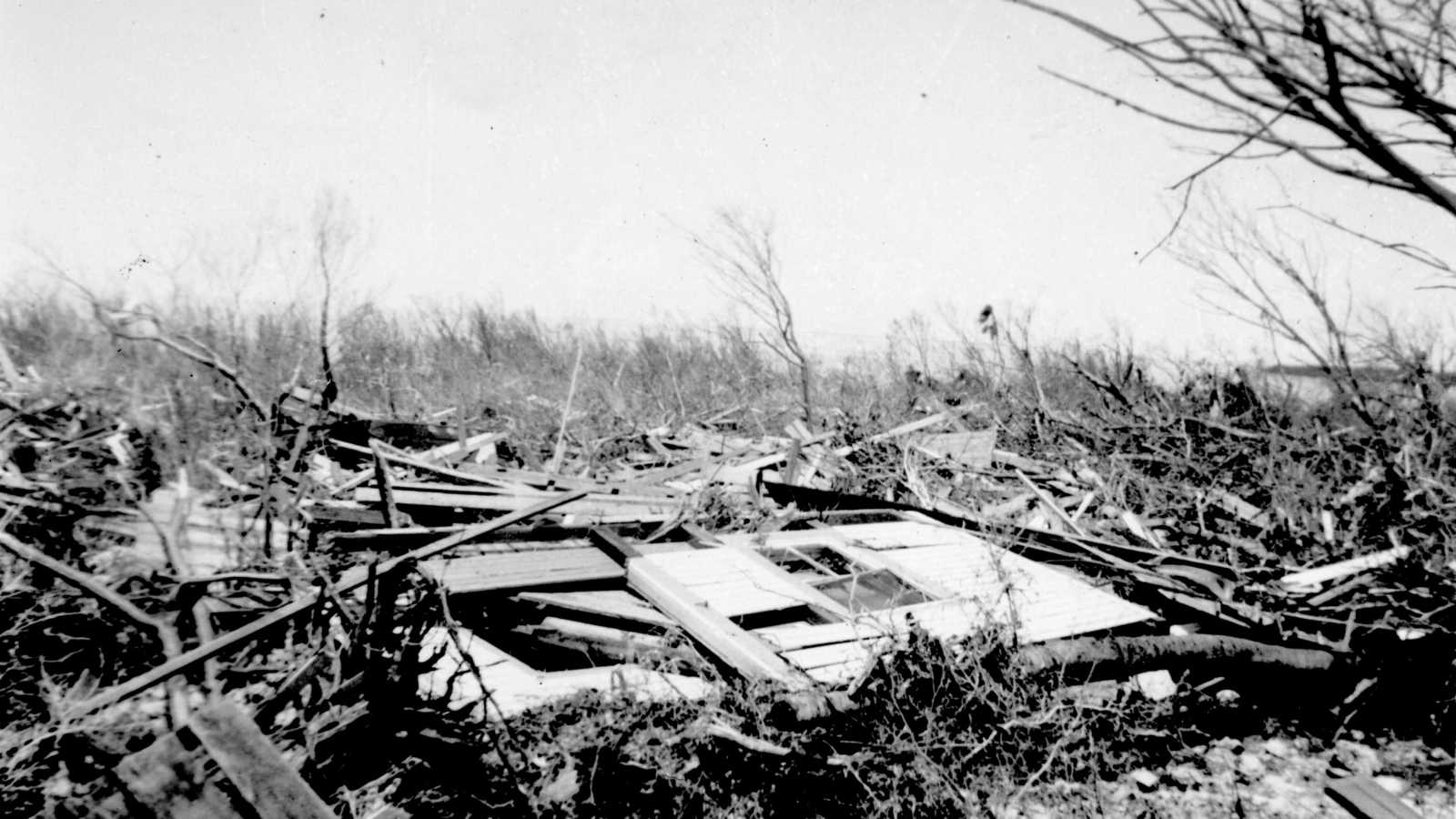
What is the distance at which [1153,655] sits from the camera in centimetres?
449

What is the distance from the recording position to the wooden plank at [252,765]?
230 cm

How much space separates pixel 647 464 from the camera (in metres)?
10.7

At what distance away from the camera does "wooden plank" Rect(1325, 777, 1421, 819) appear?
3709 mm

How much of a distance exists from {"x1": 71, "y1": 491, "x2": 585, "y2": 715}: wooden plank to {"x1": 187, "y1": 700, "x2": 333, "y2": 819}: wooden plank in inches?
8.2

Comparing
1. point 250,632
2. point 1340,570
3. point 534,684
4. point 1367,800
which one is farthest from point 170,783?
point 1340,570

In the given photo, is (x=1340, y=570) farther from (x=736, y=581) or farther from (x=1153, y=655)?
(x=736, y=581)

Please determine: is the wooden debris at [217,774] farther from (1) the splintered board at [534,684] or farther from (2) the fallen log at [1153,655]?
(2) the fallen log at [1153,655]

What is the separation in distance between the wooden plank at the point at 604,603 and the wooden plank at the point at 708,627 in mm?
76

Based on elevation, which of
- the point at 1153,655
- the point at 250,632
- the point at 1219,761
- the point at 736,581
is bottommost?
the point at 1219,761

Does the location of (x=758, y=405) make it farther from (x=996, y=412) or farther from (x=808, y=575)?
(x=808, y=575)

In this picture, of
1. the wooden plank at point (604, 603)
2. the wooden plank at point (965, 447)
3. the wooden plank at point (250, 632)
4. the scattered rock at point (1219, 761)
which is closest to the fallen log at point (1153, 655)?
the scattered rock at point (1219, 761)

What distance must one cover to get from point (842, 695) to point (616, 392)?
11.8m

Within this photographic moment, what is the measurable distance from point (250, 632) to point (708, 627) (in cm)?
258

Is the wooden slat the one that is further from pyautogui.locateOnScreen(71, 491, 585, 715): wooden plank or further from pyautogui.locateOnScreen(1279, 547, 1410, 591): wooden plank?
pyautogui.locateOnScreen(1279, 547, 1410, 591): wooden plank
